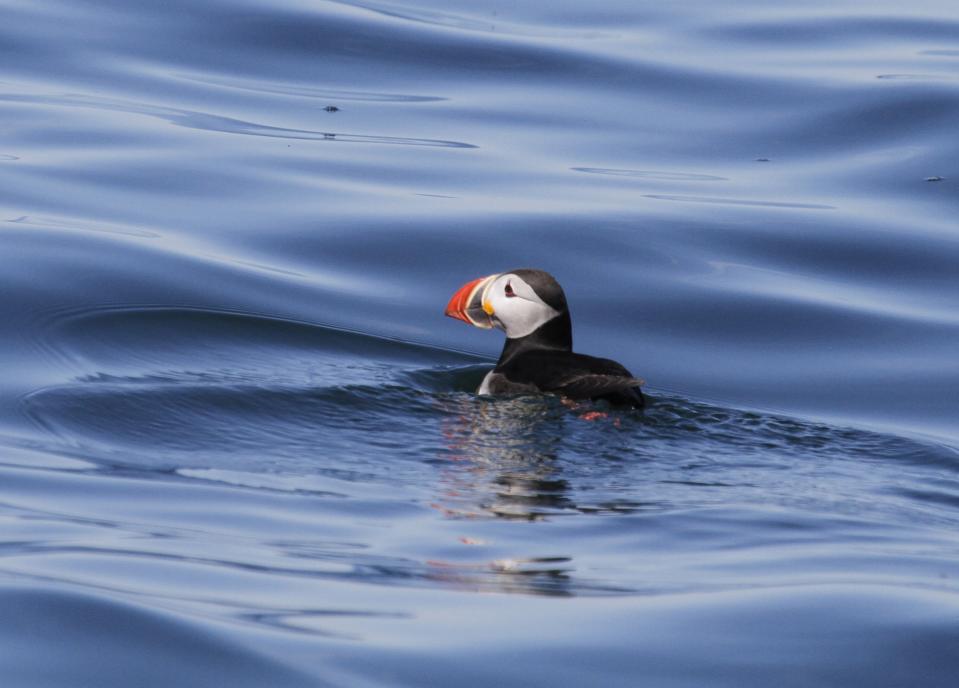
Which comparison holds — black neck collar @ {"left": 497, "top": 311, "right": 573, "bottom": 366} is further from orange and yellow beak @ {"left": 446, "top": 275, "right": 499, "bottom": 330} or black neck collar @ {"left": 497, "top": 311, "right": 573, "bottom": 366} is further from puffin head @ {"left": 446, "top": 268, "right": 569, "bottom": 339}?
orange and yellow beak @ {"left": 446, "top": 275, "right": 499, "bottom": 330}

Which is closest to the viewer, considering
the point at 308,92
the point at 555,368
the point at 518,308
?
the point at 555,368

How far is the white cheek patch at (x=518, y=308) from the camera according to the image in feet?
23.7

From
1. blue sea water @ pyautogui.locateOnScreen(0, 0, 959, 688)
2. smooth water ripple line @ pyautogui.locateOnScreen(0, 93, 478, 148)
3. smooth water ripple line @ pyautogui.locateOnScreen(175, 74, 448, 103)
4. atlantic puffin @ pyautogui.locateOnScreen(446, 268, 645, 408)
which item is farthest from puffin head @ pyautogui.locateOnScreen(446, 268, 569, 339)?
smooth water ripple line @ pyautogui.locateOnScreen(175, 74, 448, 103)

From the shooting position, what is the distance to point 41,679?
3.17 meters

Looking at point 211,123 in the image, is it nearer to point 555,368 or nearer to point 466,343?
point 466,343

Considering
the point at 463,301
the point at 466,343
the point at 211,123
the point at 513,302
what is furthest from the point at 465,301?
the point at 211,123

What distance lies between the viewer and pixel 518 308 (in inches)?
285

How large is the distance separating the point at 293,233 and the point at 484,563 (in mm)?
5424

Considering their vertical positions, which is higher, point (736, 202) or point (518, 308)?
point (736, 202)

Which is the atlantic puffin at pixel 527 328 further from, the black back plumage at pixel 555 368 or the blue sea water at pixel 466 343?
the blue sea water at pixel 466 343

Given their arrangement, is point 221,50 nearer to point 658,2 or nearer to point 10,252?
point 658,2

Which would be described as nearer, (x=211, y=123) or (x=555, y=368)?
(x=555, y=368)

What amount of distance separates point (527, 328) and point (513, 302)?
13 cm

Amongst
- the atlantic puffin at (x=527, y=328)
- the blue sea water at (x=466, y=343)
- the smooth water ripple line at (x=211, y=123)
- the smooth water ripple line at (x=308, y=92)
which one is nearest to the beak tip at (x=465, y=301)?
the atlantic puffin at (x=527, y=328)
